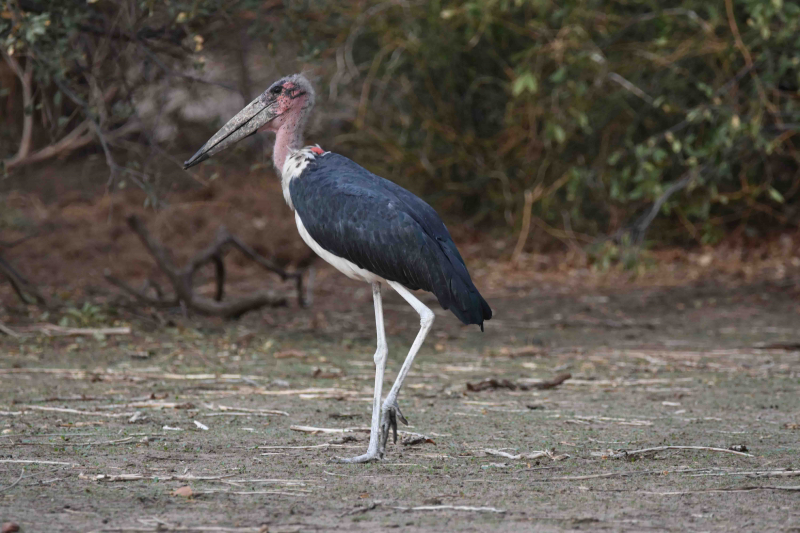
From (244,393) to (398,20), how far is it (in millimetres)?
6162

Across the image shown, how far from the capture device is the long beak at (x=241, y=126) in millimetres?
4410

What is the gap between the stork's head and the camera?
Result: 439 centimetres

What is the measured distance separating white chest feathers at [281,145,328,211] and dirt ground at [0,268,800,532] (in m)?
0.98

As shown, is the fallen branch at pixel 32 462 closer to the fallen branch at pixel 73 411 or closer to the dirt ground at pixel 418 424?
the dirt ground at pixel 418 424

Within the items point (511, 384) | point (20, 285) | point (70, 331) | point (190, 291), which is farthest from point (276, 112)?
point (20, 285)

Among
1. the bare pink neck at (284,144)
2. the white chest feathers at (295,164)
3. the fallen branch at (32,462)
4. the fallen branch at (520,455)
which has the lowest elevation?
the fallen branch at (520,455)

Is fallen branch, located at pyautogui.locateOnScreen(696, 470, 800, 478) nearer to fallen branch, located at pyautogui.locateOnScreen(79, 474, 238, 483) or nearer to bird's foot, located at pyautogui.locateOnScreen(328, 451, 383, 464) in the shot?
bird's foot, located at pyautogui.locateOnScreen(328, 451, 383, 464)

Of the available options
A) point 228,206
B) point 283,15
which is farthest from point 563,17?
point 228,206

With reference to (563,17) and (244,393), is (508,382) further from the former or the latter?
(563,17)

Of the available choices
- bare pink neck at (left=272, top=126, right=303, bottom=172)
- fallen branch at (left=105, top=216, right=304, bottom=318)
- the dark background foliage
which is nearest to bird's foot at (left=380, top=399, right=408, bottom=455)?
bare pink neck at (left=272, top=126, right=303, bottom=172)

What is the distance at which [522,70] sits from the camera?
329 inches

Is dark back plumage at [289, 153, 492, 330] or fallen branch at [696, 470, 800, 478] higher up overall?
dark back plumage at [289, 153, 492, 330]

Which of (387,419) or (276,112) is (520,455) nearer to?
(387,419)

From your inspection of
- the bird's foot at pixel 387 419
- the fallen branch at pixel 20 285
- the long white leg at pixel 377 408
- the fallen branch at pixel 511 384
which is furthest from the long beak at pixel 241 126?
the fallen branch at pixel 20 285
